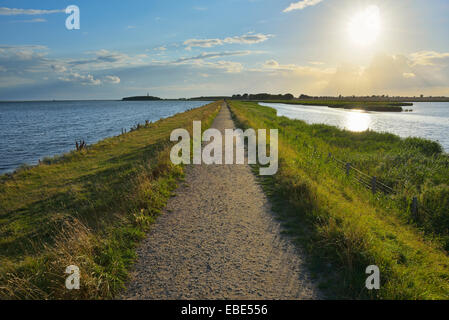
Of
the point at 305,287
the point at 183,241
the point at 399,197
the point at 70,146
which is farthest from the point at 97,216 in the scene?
the point at 70,146

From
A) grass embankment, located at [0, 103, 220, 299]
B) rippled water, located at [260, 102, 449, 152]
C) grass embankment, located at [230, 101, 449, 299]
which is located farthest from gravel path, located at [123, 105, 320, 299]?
rippled water, located at [260, 102, 449, 152]

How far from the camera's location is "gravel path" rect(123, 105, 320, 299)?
176 inches

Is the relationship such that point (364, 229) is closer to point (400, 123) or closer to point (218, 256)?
point (218, 256)

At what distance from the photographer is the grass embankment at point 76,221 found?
4.51m

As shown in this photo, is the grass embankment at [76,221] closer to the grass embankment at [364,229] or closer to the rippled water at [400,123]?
the grass embankment at [364,229]

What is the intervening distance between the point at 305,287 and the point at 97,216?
7131mm

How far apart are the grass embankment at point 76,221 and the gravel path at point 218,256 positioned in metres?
0.49

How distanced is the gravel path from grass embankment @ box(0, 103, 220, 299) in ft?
1.59

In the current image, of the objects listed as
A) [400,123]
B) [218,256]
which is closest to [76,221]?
[218,256]

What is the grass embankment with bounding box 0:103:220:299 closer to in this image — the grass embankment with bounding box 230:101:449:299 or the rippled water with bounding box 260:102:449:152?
the grass embankment with bounding box 230:101:449:299

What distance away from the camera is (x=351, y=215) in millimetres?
6949

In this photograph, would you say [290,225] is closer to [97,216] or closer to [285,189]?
[285,189]

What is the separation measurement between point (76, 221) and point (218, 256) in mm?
4109

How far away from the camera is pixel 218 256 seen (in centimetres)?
546
